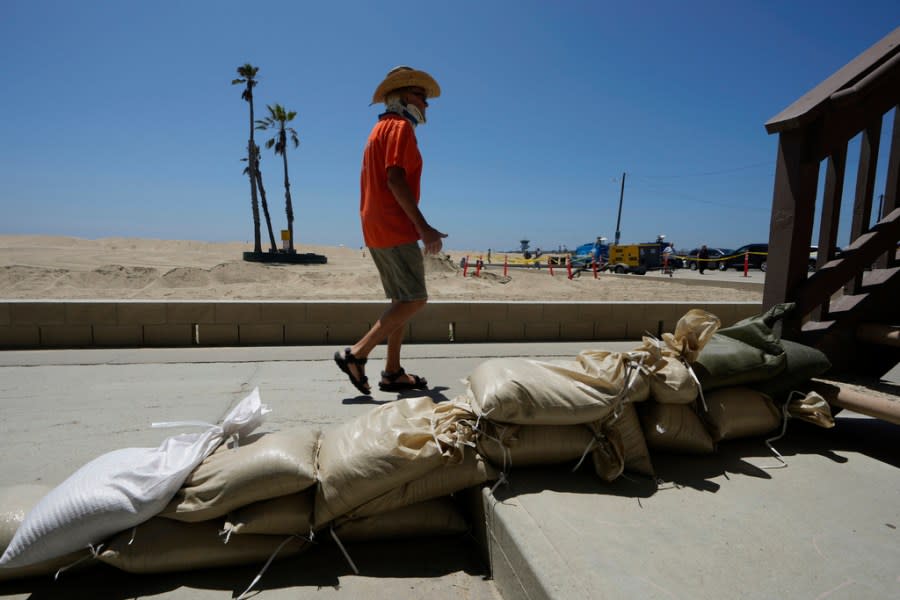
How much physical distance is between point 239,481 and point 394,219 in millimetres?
1829

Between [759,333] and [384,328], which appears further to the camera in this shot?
[384,328]

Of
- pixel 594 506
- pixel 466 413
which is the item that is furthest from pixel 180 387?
pixel 594 506

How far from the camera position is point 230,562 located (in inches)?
63.0

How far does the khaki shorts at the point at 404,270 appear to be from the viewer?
10.1 feet

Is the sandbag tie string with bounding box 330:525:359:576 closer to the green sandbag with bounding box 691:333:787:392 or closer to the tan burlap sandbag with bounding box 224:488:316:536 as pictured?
the tan burlap sandbag with bounding box 224:488:316:536

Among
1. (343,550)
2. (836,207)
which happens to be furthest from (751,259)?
(343,550)

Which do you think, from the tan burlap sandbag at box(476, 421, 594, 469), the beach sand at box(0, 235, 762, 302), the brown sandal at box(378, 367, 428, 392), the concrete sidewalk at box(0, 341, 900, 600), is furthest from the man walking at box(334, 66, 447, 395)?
the beach sand at box(0, 235, 762, 302)

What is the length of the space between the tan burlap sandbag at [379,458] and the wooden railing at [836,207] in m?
1.98

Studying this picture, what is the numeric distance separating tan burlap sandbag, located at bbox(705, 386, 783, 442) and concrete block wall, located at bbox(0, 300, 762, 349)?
123 inches

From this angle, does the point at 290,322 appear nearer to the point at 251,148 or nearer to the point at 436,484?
the point at 436,484

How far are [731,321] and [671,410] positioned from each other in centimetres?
468

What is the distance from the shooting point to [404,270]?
3.09m

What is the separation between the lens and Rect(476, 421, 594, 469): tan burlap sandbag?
5.87 feet

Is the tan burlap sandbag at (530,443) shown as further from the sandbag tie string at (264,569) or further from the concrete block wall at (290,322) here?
the concrete block wall at (290,322)
